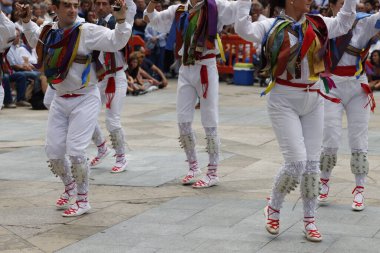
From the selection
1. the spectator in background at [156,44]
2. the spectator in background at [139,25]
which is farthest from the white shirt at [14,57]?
the spectator in background at [156,44]

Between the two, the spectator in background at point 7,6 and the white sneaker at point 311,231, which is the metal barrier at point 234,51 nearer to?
the spectator in background at point 7,6

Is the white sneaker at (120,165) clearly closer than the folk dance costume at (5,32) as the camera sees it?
No

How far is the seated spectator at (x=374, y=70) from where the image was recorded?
18859mm

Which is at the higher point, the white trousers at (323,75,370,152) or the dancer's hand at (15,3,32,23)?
the dancer's hand at (15,3,32,23)

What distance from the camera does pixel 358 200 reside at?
27.2 ft

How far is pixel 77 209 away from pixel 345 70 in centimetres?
276

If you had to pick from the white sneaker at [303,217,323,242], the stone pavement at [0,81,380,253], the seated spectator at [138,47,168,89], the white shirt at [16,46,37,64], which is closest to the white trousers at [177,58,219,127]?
the stone pavement at [0,81,380,253]

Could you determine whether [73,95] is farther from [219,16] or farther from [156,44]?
[156,44]

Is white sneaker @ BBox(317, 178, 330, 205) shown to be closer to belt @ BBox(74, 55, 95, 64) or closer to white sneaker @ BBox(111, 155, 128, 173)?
belt @ BBox(74, 55, 95, 64)

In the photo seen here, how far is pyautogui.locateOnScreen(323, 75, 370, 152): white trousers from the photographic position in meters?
8.34

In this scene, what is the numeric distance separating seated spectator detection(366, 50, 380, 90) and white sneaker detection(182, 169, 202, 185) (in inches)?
392

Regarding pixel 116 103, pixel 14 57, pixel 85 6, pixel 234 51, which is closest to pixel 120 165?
pixel 116 103

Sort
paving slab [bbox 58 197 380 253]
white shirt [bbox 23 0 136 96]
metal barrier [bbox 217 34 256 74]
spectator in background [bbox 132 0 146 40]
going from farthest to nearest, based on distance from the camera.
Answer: metal barrier [bbox 217 34 256 74]
spectator in background [bbox 132 0 146 40]
white shirt [bbox 23 0 136 96]
paving slab [bbox 58 197 380 253]

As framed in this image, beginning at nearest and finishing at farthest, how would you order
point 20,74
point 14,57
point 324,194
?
point 324,194 → point 20,74 → point 14,57
